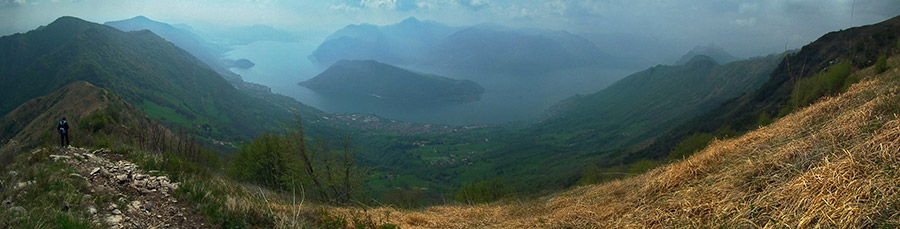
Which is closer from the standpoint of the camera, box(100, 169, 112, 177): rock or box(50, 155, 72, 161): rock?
box(100, 169, 112, 177): rock

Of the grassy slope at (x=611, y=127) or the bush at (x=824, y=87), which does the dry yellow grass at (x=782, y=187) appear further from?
the grassy slope at (x=611, y=127)

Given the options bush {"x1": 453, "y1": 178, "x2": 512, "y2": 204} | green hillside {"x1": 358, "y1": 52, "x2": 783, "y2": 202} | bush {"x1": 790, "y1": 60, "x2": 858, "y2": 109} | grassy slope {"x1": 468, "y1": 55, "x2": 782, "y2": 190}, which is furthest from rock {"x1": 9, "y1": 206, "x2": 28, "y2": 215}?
grassy slope {"x1": 468, "y1": 55, "x2": 782, "y2": 190}

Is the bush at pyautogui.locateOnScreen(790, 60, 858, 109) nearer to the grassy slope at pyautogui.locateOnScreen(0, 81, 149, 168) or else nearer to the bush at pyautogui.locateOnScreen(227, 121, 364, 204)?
the bush at pyautogui.locateOnScreen(227, 121, 364, 204)

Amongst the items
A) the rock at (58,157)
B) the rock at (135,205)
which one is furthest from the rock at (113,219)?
the rock at (58,157)

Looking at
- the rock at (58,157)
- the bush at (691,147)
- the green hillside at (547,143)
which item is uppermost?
the rock at (58,157)

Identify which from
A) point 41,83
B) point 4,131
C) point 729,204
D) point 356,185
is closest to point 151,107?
point 41,83

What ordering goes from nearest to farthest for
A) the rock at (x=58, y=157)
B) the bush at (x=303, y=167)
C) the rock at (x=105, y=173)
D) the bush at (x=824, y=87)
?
the rock at (x=105, y=173)
the rock at (x=58, y=157)
the bush at (x=824, y=87)
the bush at (x=303, y=167)

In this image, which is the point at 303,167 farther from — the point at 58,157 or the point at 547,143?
the point at 547,143

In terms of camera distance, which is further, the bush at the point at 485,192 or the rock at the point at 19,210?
the bush at the point at 485,192

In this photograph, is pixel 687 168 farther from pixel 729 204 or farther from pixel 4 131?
pixel 4 131
